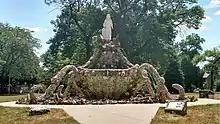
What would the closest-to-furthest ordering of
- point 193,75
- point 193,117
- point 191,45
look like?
point 193,117 → point 193,75 → point 191,45

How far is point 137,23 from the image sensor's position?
102 feet

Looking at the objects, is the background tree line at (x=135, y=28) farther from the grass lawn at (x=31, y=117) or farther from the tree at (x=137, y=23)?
the grass lawn at (x=31, y=117)

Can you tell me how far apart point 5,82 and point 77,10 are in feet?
44.0

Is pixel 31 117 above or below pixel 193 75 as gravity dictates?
below

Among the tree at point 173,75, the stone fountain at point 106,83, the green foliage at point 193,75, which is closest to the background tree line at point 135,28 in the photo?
the tree at point 173,75

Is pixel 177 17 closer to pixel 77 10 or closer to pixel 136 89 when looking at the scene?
pixel 77 10

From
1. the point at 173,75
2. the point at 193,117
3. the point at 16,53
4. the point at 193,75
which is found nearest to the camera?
the point at 193,117

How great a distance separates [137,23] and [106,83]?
16.9m

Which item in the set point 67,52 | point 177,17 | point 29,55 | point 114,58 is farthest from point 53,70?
point 114,58

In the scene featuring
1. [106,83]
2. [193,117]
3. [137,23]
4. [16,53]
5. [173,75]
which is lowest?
[193,117]

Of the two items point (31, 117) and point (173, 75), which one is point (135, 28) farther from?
point (31, 117)

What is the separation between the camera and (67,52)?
3441 centimetres

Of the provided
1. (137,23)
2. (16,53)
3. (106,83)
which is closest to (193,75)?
(137,23)

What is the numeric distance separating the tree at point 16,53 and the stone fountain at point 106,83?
2210cm
